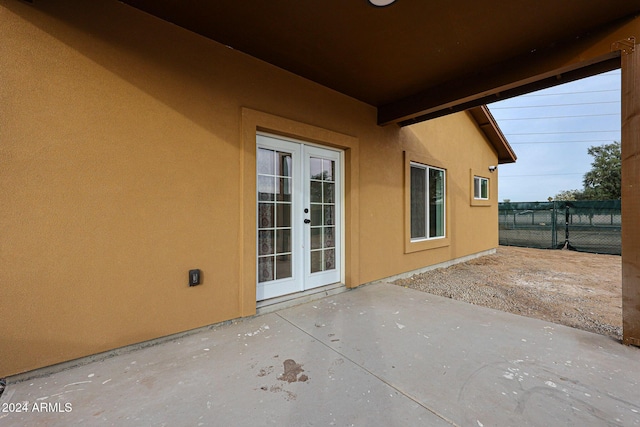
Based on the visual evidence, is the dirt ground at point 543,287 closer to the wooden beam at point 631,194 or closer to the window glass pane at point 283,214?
the wooden beam at point 631,194

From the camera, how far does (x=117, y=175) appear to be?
209 cm

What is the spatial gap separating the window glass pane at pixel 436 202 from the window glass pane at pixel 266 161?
3.70m

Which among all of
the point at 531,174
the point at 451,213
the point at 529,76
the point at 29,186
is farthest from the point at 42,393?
the point at 531,174

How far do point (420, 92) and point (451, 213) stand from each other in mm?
3240

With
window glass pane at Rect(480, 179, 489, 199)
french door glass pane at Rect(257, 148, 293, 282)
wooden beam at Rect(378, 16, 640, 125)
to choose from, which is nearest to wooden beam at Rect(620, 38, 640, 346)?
wooden beam at Rect(378, 16, 640, 125)

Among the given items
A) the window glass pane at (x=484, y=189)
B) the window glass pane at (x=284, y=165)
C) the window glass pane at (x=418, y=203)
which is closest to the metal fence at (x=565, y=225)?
the window glass pane at (x=484, y=189)

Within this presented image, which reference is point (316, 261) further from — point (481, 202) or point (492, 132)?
point (492, 132)

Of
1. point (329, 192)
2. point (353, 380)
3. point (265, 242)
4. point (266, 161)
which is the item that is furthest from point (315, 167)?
point (353, 380)

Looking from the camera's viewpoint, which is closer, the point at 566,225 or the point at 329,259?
the point at 329,259

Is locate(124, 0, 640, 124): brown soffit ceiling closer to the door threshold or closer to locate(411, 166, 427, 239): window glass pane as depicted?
locate(411, 166, 427, 239): window glass pane

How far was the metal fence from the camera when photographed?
772 centimetres

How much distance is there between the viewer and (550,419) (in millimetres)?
1424

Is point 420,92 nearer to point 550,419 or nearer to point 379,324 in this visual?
point 379,324

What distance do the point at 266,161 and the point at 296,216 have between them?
2.49 feet
